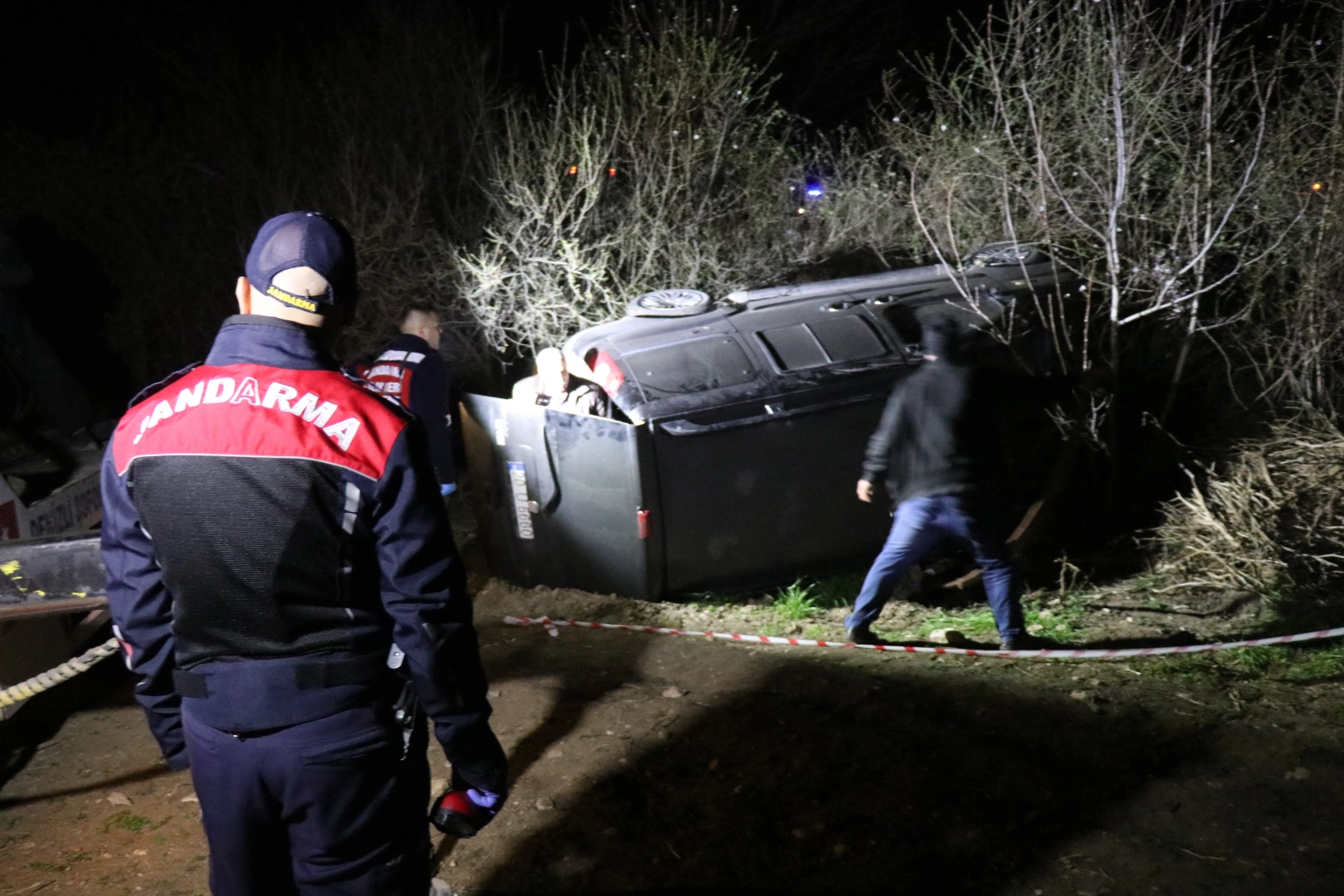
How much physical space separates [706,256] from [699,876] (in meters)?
7.32

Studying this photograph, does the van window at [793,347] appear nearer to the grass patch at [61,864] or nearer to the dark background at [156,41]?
the grass patch at [61,864]

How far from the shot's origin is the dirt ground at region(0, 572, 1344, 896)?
3.11m

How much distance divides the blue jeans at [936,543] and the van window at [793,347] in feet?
4.42

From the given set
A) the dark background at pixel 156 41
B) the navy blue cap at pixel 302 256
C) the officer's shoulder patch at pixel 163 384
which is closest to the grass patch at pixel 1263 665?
the navy blue cap at pixel 302 256

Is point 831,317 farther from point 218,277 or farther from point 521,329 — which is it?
point 218,277

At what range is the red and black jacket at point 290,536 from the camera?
6.56ft

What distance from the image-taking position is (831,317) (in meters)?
6.29

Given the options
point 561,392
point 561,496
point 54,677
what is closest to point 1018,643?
point 561,496

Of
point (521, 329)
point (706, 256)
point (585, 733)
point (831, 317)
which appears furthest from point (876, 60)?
point (585, 733)

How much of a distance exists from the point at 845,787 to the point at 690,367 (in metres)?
2.83

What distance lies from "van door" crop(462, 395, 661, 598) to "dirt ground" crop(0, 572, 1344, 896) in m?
0.98

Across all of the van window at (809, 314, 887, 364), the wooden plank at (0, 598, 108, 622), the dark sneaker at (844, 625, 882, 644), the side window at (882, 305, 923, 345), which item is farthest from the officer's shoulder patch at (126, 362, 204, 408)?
the side window at (882, 305, 923, 345)

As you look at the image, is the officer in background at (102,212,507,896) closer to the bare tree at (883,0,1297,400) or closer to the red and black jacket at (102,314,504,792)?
the red and black jacket at (102,314,504,792)

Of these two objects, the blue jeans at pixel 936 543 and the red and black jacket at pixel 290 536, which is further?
the blue jeans at pixel 936 543
